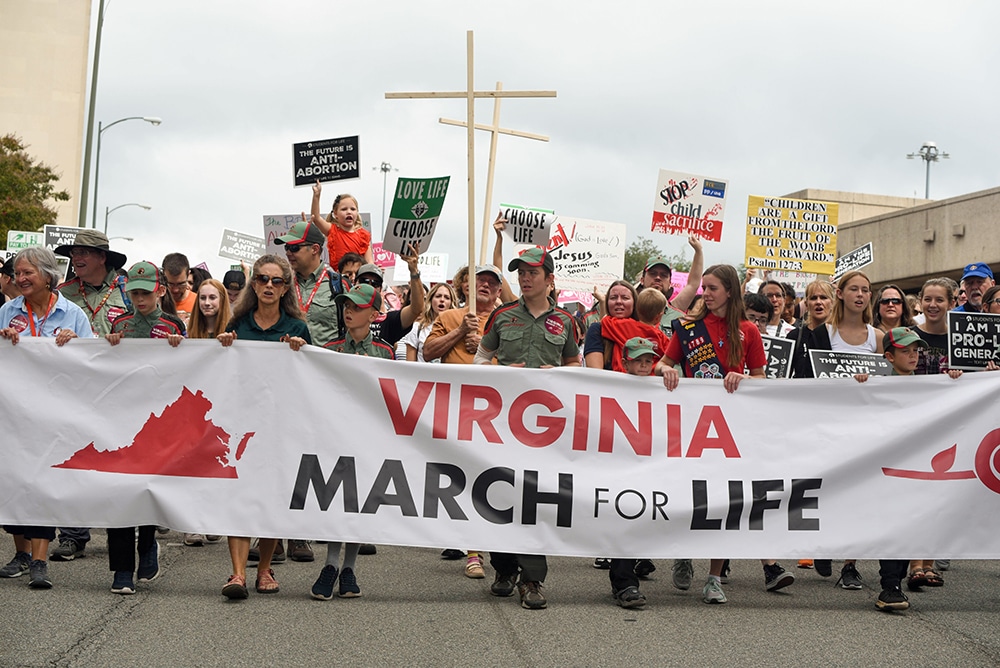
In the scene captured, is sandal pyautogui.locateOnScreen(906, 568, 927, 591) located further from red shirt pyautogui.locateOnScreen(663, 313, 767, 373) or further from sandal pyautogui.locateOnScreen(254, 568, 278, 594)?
sandal pyautogui.locateOnScreen(254, 568, 278, 594)

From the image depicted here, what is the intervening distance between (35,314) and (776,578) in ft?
16.1

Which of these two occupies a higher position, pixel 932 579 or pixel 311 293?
pixel 311 293

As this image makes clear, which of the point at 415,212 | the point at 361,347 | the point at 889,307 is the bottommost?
the point at 361,347

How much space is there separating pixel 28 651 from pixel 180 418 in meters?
2.02

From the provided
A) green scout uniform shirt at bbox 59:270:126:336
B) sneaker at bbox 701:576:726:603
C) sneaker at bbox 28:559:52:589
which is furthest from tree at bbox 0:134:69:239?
sneaker at bbox 701:576:726:603

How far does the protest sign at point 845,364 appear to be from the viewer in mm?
8414

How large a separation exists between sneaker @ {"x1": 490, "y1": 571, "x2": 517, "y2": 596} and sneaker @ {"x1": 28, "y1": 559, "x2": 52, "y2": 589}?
2.56m

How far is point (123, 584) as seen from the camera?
7.09 metres

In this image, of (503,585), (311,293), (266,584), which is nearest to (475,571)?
(503,585)

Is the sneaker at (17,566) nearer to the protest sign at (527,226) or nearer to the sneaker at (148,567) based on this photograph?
the sneaker at (148,567)

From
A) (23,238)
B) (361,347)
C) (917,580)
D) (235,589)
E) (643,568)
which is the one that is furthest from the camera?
(23,238)

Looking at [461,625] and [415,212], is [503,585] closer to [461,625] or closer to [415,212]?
[461,625]

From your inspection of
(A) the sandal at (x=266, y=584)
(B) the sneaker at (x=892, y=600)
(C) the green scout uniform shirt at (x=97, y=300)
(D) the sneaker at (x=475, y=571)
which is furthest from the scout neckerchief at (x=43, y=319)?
(B) the sneaker at (x=892, y=600)

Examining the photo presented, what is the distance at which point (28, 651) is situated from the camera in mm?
5633
